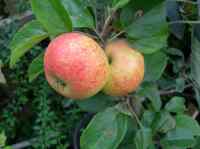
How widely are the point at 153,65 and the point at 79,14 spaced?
0.68 feet

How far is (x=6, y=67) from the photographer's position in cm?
177

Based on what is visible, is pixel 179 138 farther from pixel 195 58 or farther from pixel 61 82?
pixel 61 82

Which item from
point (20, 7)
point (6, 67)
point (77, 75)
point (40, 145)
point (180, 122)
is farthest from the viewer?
point (20, 7)

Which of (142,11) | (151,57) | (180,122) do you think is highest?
(142,11)

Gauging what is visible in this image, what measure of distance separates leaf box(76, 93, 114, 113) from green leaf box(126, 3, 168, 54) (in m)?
0.21

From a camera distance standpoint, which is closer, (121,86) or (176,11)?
(121,86)

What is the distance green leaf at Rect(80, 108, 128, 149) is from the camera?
80 centimetres

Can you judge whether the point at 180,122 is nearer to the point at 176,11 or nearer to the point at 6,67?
the point at 176,11

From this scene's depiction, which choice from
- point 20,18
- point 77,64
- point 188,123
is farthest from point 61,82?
point 20,18

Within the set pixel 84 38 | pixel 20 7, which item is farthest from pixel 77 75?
pixel 20 7

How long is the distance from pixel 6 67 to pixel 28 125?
0.24 metres

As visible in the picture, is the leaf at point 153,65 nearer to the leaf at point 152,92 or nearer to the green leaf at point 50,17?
the leaf at point 152,92

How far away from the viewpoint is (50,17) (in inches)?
27.9

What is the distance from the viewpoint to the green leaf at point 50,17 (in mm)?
698
